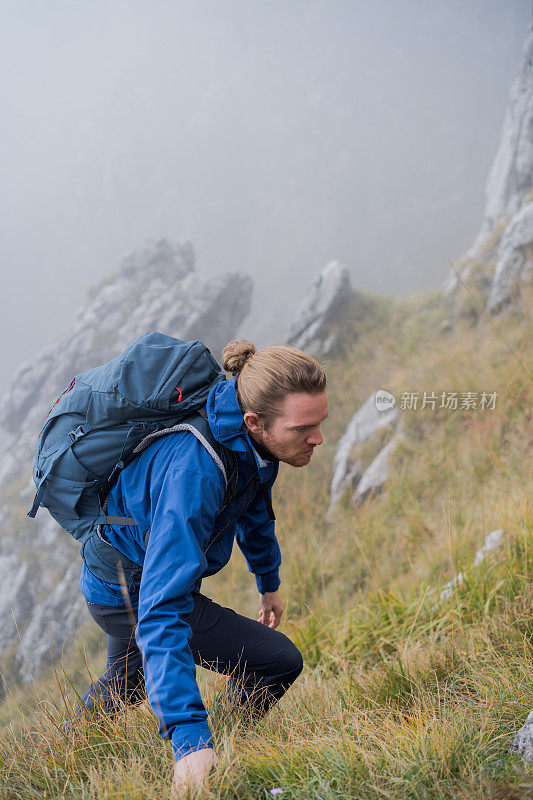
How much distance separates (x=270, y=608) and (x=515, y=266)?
919 cm

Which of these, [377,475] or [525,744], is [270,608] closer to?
[525,744]

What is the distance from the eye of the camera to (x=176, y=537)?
137 cm

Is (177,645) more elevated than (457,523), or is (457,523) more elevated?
(177,645)

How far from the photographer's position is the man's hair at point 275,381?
165 cm

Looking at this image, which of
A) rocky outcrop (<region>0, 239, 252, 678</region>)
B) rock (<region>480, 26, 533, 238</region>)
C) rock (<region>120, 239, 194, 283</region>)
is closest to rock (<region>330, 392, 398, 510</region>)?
rocky outcrop (<region>0, 239, 252, 678</region>)

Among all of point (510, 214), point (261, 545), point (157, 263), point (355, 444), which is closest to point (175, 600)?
point (261, 545)

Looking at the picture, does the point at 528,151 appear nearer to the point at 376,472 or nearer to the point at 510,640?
the point at 376,472

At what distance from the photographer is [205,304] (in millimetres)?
20891

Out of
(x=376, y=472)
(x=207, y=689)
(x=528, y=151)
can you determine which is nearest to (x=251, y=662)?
(x=207, y=689)

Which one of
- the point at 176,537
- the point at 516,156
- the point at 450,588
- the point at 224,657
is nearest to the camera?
the point at 176,537

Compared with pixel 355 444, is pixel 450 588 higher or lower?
higher

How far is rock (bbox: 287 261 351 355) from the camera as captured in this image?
14180 mm

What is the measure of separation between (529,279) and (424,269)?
97.8ft

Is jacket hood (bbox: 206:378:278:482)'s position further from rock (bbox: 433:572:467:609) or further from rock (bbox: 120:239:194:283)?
rock (bbox: 120:239:194:283)
